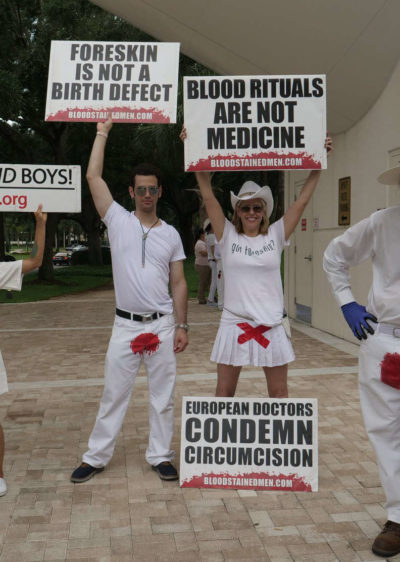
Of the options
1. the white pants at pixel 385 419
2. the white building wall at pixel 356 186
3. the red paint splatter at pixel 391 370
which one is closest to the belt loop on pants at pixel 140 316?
the white pants at pixel 385 419

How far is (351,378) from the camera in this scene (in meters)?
6.64

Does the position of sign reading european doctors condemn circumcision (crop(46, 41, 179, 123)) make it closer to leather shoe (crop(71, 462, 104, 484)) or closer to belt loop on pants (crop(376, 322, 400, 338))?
belt loop on pants (crop(376, 322, 400, 338))

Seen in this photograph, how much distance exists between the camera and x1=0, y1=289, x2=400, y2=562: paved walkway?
3.13 metres

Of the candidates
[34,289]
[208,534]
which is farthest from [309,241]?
[34,289]

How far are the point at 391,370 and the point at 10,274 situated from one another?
2210 mm

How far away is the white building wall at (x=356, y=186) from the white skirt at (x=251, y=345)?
4138 mm

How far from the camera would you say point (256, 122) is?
3.84 metres

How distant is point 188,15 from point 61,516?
633 cm

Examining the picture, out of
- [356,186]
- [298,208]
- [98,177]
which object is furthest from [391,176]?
[356,186]

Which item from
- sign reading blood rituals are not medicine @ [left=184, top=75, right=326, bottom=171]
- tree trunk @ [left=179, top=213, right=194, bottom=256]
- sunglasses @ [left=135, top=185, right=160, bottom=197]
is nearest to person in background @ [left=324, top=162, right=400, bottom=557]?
sign reading blood rituals are not medicine @ [left=184, top=75, right=326, bottom=171]

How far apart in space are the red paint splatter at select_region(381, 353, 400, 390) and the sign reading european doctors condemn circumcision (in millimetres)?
1969

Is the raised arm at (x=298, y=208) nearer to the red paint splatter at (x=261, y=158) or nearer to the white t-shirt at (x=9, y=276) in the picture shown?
the red paint splatter at (x=261, y=158)

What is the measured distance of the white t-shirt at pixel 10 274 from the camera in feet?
12.0

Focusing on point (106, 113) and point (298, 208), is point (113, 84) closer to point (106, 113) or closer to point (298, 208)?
point (106, 113)
